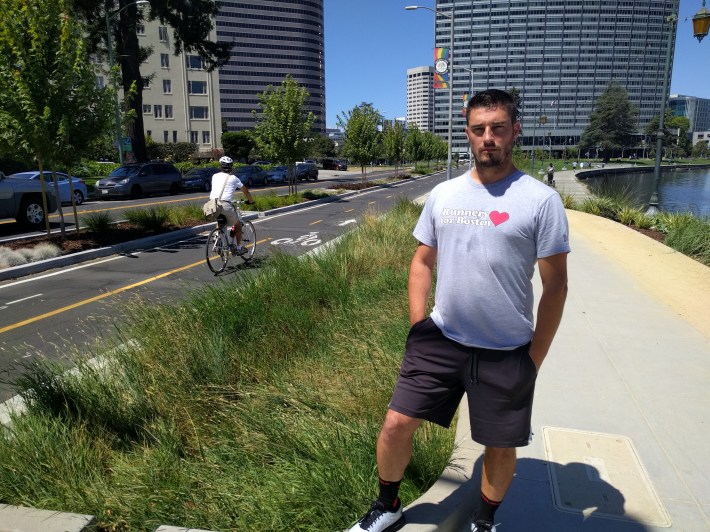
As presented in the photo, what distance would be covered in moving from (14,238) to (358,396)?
12515 millimetres

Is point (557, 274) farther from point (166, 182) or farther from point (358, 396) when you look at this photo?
point (166, 182)

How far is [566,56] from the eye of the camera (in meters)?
166

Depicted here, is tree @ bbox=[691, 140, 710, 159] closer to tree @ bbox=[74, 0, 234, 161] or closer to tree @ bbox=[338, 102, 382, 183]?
tree @ bbox=[338, 102, 382, 183]

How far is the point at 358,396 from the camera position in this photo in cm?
367

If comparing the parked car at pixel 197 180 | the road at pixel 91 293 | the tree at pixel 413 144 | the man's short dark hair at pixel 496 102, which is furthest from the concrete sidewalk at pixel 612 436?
the tree at pixel 413 144

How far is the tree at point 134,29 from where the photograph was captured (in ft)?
96.7

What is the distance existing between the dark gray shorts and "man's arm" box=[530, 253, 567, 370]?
0.18 ft

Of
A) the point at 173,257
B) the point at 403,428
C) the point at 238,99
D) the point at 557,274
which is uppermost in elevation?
the point at 238,99

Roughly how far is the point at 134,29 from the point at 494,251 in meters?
34.7

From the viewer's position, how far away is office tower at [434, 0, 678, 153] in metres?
159

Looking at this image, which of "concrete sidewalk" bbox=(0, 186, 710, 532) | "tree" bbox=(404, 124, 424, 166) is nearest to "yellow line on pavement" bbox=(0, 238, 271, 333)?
"concrete sidewalk" bbox=(0, 186, 710, 532)

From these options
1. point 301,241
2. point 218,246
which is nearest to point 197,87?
point 301,241

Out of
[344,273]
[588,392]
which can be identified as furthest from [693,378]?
[344,273]

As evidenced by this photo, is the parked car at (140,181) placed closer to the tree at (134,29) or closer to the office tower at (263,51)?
the tree at (134,29)
